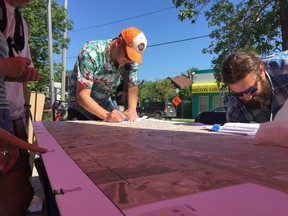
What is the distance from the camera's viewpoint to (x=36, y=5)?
14078mm

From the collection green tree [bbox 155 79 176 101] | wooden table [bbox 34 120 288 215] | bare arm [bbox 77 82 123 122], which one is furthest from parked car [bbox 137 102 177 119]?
wooden table [bbox 34 120 288 215]

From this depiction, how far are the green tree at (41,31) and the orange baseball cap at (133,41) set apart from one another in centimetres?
1137

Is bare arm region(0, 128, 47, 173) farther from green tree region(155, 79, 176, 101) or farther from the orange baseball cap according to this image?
green tree region(155, 79, 176, 101)

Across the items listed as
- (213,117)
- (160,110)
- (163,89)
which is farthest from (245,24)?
(163,89)

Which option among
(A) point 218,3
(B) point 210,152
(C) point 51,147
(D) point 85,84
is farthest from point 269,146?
(A) point 218,3

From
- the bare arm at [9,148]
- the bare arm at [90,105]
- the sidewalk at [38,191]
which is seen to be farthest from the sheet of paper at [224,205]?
the bare arm at [90,105]

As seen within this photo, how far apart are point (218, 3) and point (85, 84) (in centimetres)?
849

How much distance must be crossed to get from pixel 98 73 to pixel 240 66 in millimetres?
1308

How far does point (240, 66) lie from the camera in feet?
8.34

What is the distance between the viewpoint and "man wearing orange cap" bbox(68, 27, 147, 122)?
2.79m

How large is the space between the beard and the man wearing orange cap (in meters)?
1.08

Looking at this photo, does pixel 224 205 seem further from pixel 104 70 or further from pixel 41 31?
pixel 41 31

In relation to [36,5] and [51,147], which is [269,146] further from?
[36,5]

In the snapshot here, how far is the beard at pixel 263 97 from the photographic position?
2666 mm
